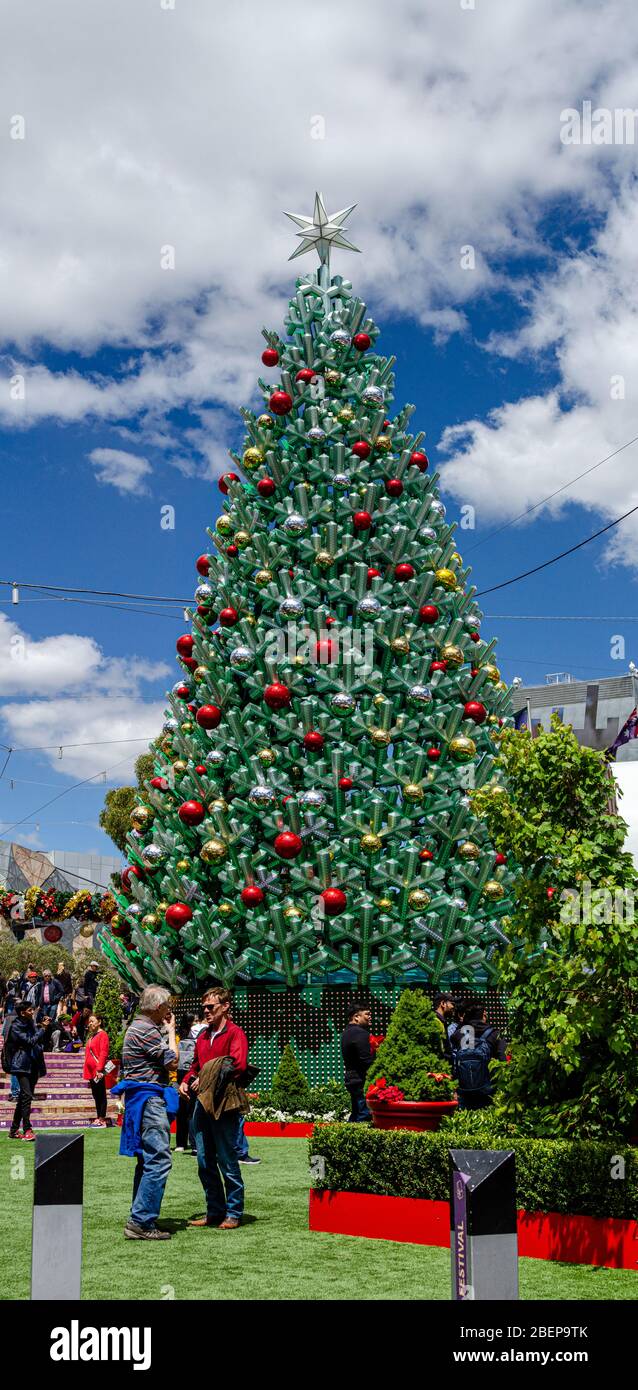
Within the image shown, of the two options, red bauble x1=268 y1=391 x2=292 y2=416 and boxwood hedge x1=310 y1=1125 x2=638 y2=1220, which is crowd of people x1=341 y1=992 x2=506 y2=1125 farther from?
red bauble x1=268 y1=391 x2=292 y2=416

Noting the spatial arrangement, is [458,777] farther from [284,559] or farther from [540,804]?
[540,804]

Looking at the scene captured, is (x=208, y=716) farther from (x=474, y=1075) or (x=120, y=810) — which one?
(x=120, y=810)

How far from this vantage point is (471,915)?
1680 centimetres

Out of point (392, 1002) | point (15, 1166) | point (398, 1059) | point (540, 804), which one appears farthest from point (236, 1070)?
point (392, 1002)

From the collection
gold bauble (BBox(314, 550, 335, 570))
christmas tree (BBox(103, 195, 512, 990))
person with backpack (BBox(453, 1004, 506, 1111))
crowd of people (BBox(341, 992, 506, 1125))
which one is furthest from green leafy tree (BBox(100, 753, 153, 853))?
person with backpack (BBox(453, 1004, 506, 1111))

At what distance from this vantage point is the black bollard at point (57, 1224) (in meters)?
4.99

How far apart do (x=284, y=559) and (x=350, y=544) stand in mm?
1031

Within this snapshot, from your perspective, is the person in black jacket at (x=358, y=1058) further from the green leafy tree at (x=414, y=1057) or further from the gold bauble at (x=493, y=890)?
the gold bauble at (x=493, y=890)

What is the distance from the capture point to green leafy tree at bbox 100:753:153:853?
1403 inches

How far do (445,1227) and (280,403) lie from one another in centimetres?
1332

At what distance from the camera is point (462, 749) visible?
1692cm

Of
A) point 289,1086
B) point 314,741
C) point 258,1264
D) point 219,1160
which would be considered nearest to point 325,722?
point 314,741
